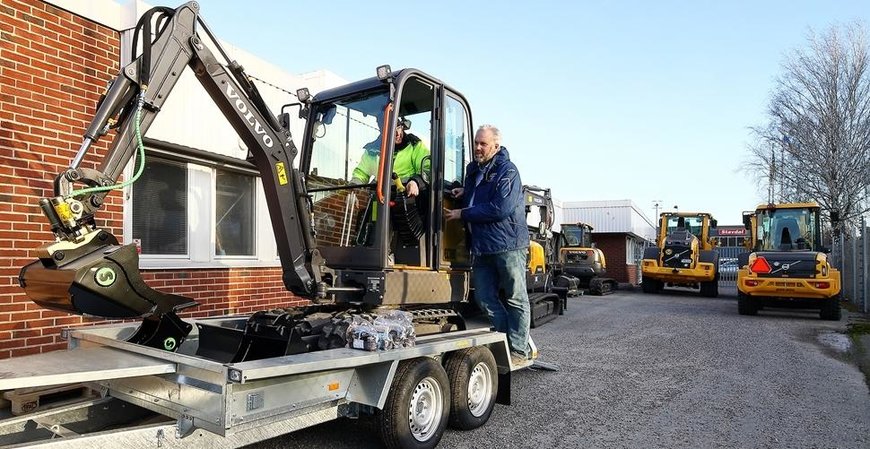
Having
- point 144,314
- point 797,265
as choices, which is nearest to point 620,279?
point 797,265

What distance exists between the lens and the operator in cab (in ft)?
15.6

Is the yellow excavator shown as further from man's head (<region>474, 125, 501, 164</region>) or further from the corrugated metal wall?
the corrugated metal wall

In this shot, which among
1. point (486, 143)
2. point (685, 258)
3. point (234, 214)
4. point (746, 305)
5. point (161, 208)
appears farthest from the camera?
point (685, 258)

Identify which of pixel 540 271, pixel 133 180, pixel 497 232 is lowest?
pixel 540 271

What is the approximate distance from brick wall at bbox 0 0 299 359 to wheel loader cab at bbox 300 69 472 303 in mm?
2196

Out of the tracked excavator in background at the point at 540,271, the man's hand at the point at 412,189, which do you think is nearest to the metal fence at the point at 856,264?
the tracked excavator in background at the point at 540,271

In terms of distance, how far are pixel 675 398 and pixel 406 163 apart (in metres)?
3.58

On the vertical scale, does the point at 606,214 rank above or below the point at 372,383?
above

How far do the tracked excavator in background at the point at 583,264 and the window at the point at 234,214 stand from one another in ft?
50.9

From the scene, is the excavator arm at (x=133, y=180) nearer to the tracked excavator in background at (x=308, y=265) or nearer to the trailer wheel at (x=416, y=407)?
the tracked excavator in background at (x=308, y=265)

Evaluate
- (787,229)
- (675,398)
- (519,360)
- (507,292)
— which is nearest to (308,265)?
(507,292)

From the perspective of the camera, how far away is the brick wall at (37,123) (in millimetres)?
4914

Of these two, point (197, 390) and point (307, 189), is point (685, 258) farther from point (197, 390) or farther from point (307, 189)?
point (197, 390)

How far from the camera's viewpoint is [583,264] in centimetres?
2258
